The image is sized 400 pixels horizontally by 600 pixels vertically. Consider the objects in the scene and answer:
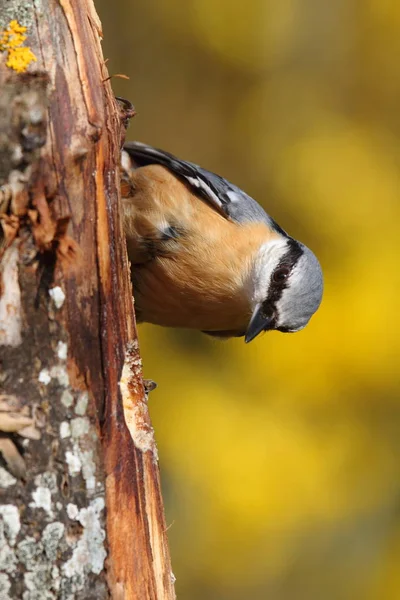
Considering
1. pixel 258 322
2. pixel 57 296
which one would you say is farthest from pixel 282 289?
pixel 57 296

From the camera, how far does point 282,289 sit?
2.73m

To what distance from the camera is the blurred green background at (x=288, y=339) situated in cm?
526

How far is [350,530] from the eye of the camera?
5562mm

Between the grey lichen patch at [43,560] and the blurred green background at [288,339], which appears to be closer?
the grey lichen patch at [43,560]

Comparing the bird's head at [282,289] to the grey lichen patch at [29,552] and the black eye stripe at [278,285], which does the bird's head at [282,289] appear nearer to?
the black eye stripe at [278,285]

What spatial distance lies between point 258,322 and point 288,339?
2.63m

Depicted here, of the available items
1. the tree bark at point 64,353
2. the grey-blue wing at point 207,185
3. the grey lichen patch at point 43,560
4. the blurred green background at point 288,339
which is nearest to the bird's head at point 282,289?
the grey-blue wing at point 207,185

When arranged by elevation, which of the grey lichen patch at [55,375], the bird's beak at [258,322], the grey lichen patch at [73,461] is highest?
the bird's beak at [258,322]

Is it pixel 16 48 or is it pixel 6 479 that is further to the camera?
pixel 16 48

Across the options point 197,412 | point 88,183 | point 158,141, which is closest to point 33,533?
point 88,183

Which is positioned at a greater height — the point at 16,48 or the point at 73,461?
the point at 16,48

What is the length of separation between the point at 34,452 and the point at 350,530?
4508 mm

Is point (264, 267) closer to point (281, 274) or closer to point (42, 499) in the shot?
point (281, 274)

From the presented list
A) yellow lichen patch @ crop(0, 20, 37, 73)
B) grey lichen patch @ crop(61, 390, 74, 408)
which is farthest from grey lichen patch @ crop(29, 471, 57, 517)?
yellow lichen patch @ crop(0, 20, 37, 73)
